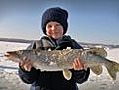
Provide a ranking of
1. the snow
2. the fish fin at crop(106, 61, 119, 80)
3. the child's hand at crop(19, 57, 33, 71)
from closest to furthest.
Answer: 1. the child's hand at crop(19, 57, 33, 71)
2. the fish fin at crop(106, 61, 119, 80)
3. the snow

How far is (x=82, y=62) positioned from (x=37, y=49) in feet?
0.73

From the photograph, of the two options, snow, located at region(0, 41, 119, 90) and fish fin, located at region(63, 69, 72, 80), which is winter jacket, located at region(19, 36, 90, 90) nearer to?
fish fin, located at region(63, 69, 72, 80)

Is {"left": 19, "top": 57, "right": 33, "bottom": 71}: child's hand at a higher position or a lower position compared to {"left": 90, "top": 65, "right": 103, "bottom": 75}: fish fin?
higher

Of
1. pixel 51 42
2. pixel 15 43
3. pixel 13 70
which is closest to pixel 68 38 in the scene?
pixel 51 42

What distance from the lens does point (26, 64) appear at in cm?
181

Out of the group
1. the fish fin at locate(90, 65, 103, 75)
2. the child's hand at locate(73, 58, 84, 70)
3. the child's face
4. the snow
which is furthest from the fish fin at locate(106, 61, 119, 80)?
the snow

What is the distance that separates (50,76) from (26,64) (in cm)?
15

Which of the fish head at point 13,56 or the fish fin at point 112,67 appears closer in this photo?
the fish head at point 13,56

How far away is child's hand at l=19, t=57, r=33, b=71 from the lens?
1.80m

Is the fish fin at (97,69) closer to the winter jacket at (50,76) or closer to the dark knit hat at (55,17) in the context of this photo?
the winter jacket at (50,76)

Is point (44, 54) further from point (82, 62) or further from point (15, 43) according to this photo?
point (15, 43)

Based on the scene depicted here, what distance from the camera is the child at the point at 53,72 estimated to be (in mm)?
1886

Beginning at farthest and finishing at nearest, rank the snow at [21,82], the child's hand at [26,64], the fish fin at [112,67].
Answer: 1. the snow at [21,82]
2. the fish fin at [112,67]
3. the child's hand at [26,64]

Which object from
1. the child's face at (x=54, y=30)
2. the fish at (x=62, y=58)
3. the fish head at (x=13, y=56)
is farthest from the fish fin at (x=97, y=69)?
the fish head at (x=13, y=56)
